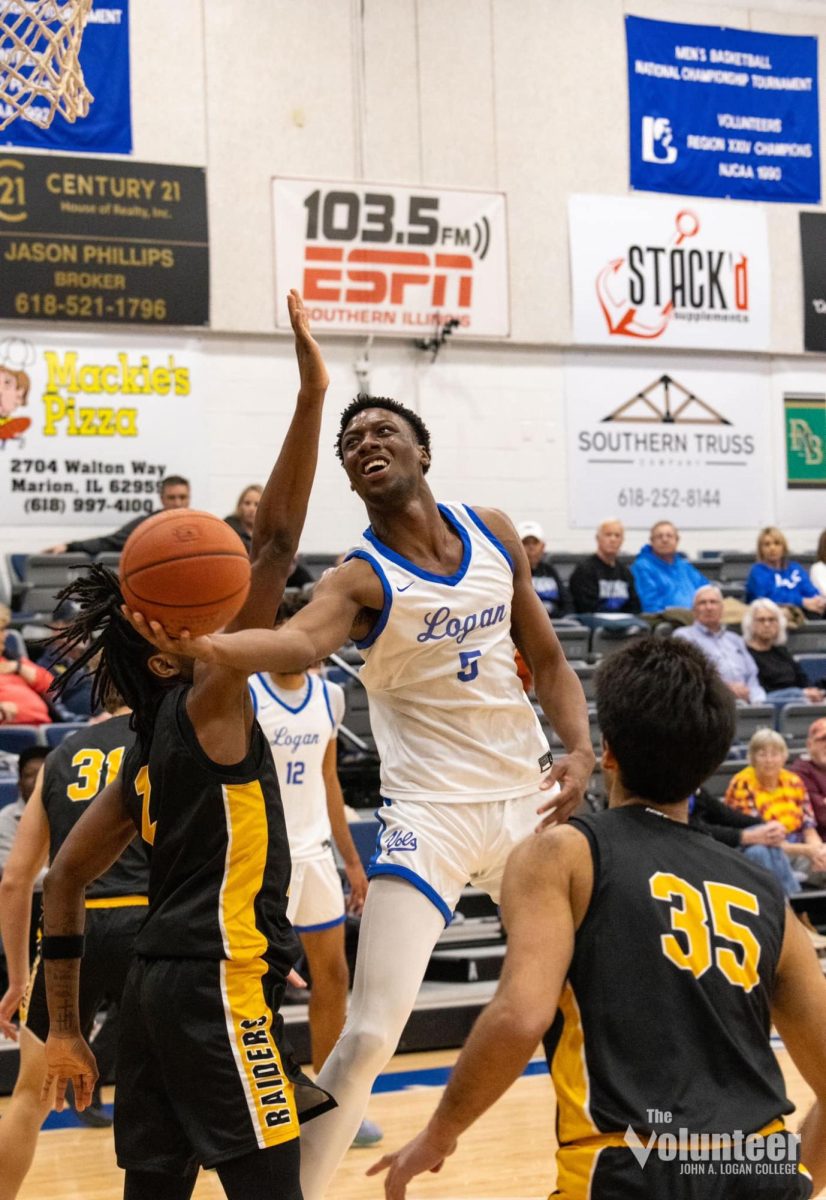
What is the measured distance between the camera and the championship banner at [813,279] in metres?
15.2

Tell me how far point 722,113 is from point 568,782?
1248 cm

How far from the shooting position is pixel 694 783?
232 centimetres

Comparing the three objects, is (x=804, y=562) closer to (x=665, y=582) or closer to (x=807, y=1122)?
(x=665, y=582)

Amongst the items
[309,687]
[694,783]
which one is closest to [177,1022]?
[694,783]

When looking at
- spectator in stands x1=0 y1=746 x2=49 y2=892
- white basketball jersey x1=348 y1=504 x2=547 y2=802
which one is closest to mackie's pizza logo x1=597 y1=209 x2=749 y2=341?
spectator in stands x1=0 y1=746 x2=49 y2=892

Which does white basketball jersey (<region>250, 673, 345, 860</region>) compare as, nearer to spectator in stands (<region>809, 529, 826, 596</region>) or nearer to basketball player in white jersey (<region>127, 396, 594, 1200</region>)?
basketball player in white jersey (<region>127, 396, 594, 1200</region>)

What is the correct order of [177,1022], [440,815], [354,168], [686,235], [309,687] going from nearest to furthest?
[177,1022] < [440,815] < [309,687] < [354,168] < [686,235]

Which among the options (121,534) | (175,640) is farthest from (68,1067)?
(121,534)

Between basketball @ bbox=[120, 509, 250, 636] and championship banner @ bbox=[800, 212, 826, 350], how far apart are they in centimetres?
1320

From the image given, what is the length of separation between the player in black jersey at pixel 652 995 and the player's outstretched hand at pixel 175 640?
29.9 inches

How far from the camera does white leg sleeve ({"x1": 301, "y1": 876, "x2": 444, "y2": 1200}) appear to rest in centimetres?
354

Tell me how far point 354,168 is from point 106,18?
2.34 meters

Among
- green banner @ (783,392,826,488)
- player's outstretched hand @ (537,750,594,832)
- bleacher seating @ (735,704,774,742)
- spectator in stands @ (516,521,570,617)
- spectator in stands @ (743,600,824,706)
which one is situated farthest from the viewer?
green banner @ (783,392,826,488)

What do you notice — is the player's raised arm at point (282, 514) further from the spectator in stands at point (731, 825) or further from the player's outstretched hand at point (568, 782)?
the spectator in stands at point (731, 825)
